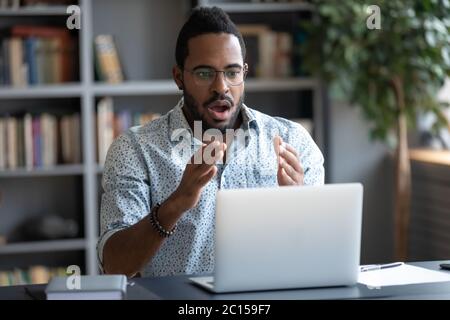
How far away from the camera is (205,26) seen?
2.32m

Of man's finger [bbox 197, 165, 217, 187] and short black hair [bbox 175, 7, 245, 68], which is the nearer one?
man's finger [bbox 197, 165, 217, 187]

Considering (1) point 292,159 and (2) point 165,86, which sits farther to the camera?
(2) point 165,86

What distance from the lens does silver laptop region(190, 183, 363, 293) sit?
1750mm

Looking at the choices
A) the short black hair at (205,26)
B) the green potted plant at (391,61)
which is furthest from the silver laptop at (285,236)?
the green potted plant at (391,61)

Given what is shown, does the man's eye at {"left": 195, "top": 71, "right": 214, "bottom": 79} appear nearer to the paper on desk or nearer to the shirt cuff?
the shirt cuff

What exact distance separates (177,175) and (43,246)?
1.91 m

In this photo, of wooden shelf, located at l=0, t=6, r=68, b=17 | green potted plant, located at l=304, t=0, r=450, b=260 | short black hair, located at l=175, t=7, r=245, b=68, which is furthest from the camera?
wooden shelf, located at l=0, t=6, r=68, b=17

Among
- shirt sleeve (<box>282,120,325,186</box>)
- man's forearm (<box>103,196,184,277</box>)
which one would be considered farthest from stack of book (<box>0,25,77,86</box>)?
man's forearm (<box>103,196,184,277</box>)

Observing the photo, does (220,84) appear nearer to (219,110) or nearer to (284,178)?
(219,110)

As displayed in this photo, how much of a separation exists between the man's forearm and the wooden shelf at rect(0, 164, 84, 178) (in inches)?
76.2

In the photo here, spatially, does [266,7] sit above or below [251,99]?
above

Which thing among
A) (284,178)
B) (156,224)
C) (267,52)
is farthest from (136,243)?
(267,52)

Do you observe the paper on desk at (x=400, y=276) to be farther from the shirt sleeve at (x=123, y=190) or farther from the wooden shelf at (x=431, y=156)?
the wooden shelf at (x=431, y=156)

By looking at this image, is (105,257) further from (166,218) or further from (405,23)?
(405,23)
